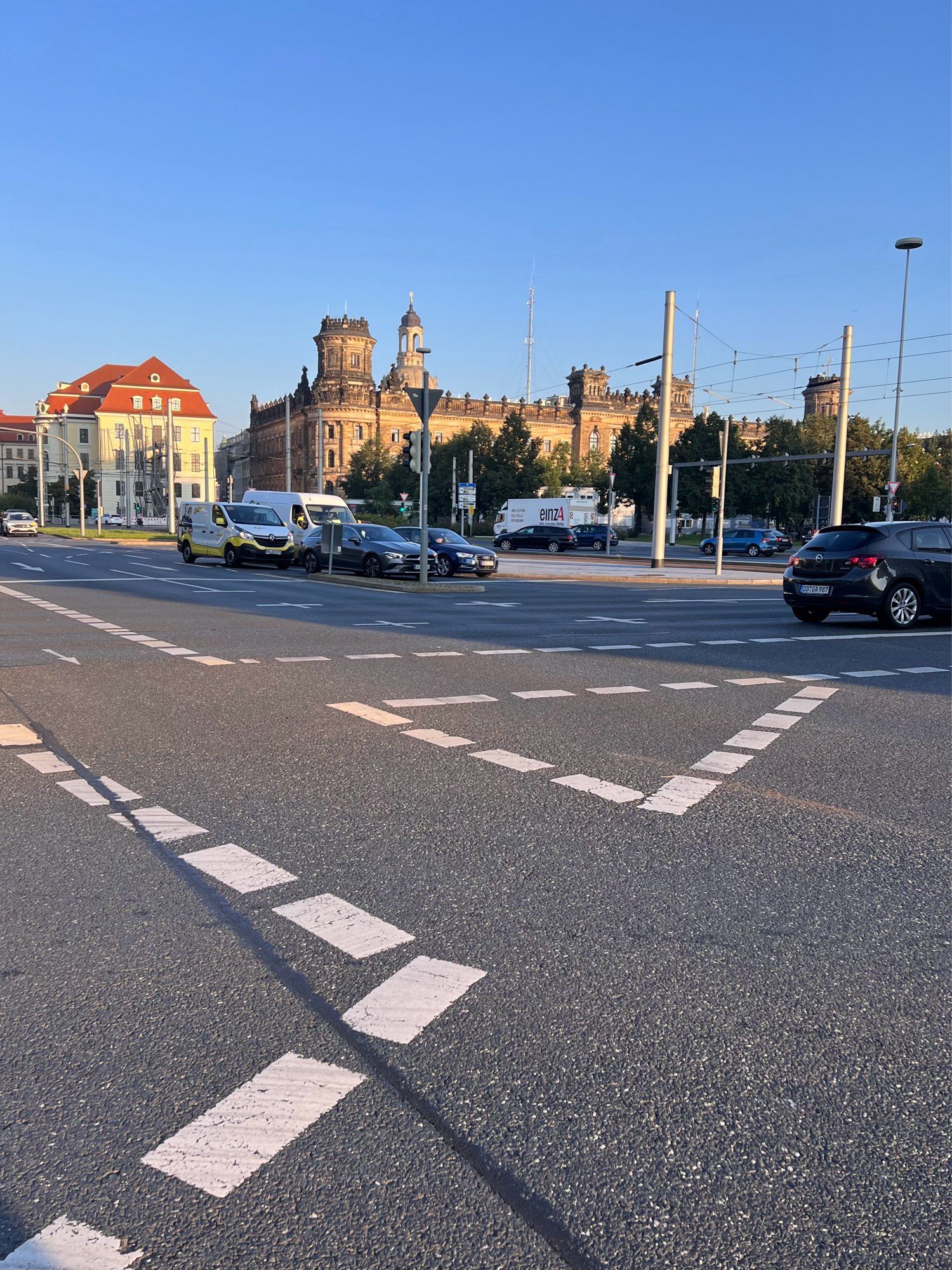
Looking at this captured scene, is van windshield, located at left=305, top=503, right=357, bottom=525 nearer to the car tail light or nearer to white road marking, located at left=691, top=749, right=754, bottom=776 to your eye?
the car tail light

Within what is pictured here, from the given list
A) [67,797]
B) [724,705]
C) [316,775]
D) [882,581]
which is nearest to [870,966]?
[316,775]

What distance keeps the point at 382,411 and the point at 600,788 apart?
12818cm

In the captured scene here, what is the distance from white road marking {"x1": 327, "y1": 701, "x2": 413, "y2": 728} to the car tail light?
914 cm

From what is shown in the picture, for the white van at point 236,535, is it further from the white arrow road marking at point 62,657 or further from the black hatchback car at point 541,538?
the black hatchback car at point 541,538

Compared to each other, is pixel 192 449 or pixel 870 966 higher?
pixel 192 449

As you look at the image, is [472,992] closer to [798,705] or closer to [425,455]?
[798,705]

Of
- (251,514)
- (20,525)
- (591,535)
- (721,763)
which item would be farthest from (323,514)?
(20,525)

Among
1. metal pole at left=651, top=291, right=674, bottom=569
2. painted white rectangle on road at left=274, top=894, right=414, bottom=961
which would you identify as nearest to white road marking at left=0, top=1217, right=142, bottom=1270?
painted white rectangle on road at left=274, top=894, right=414, bottom=961

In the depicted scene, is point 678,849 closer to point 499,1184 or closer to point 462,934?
point 462,934

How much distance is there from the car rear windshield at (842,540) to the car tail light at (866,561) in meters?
0.15

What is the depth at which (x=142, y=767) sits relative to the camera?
595 cm

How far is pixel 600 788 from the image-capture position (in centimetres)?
557

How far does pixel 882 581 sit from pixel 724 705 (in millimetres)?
7405

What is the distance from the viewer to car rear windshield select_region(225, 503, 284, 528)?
30.5 m
